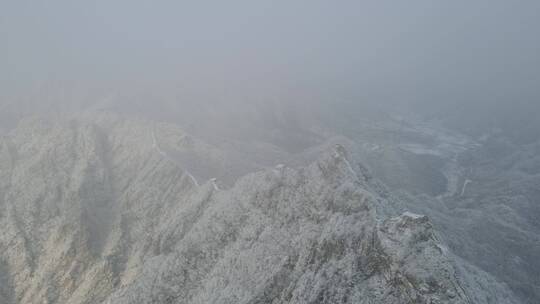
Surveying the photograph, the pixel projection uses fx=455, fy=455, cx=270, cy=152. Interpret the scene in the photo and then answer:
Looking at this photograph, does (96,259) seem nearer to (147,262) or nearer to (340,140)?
(147,262)

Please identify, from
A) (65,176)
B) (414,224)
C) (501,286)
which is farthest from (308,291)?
(65,176)

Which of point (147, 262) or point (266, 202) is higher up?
point (266, 202)

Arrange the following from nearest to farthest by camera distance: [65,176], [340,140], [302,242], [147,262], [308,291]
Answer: [308,291] < [302,242] < [147,262] < [65,176] < [340,140]

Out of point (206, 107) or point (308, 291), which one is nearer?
point (308, 291)

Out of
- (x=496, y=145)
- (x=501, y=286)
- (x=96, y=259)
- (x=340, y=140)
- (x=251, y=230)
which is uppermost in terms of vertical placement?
(x=251, y=230)

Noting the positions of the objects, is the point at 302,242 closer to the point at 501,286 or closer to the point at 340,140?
the point at 501,286

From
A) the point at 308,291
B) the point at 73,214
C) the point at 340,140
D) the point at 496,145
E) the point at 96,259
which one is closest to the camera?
the point at 308,291
